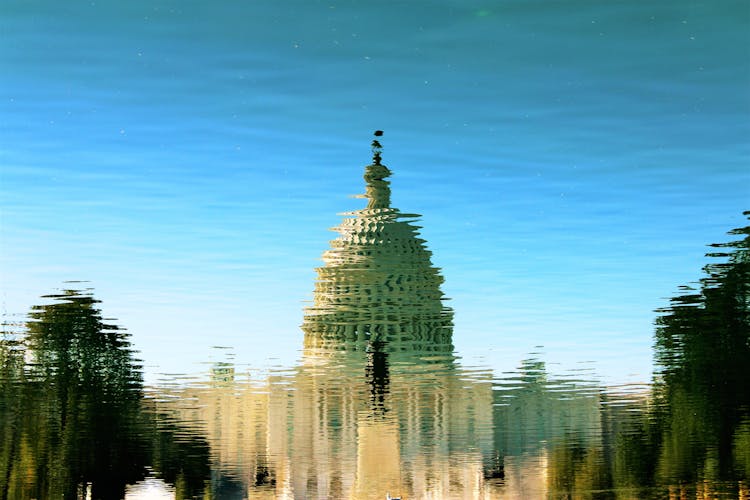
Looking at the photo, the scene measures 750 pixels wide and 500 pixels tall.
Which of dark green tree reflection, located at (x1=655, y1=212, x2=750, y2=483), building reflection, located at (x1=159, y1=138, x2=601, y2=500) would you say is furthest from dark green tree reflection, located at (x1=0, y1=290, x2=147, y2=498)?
dark green tree reflection, located at (x1=655, y1=212, x2=750, y2=483)

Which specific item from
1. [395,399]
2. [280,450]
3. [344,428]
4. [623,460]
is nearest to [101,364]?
[280,450]

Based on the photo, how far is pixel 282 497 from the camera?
2053 centimetres

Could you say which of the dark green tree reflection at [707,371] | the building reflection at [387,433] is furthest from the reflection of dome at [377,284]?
the dark green tree reflection at [707,371]

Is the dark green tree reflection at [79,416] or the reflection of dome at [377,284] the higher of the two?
the reflection of dome at [377,284]

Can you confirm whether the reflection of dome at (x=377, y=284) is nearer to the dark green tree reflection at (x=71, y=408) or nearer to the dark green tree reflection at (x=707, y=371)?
the dark green tree reflection at (x=71, y=408)

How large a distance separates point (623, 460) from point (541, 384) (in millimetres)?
2932

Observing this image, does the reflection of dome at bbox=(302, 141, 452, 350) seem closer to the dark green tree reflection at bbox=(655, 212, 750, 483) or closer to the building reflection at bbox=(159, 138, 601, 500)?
the building reflection at bbox=(159, 138, 601, 500)

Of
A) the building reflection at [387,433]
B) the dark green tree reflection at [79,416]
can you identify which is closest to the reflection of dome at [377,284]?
the building reflection at [387,433]

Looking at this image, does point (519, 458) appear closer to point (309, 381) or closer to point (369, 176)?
point (309, 381)

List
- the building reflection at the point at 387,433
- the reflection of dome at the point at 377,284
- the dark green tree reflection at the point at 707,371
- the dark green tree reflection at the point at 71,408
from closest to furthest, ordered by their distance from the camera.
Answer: the dark green tree reflection at the point at 707,371
the dark green tree reflection at the point at 71,408
the building reflection at the point at 387,433
the reflection of dome at the point at 377,284

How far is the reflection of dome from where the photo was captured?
29859 mm

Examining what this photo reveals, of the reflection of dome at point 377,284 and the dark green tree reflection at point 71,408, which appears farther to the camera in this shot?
the reflection of dome at point 377,284

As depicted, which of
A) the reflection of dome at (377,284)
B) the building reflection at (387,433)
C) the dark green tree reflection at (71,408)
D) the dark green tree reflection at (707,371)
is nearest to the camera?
the dark green tree reflection at (707,371)

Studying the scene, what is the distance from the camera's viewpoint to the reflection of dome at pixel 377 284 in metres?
29.9
